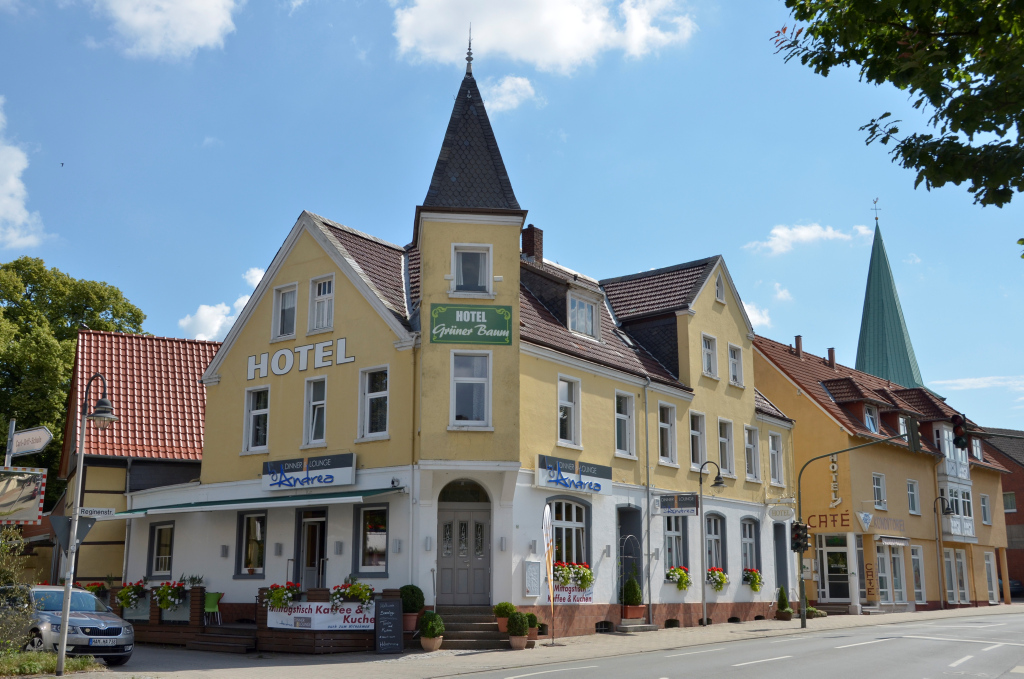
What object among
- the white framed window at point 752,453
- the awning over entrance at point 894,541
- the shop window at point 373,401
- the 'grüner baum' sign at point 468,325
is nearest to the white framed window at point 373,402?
the shop window at point 373,401

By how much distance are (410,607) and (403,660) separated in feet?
6.85

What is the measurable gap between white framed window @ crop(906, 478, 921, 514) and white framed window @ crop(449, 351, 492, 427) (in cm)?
2799

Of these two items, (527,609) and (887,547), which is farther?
(887,547)


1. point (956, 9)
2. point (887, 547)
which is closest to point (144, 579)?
point (956, 9)

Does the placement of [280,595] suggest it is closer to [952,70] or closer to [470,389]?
[470,389]

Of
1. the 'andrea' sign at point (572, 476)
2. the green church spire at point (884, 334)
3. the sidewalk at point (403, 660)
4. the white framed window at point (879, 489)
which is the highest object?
the green church spire at point (884, 334)

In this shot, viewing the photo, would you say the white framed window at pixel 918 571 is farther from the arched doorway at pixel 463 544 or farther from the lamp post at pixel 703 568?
the arched doorway at pixel 463 544

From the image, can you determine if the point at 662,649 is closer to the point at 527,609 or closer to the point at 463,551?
the point at 527,609

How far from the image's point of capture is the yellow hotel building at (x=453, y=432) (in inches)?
883

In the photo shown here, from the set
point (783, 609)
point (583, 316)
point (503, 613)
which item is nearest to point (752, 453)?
point (783, 609)

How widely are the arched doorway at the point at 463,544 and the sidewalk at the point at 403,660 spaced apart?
2.16 metres

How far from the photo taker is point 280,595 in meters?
21.1

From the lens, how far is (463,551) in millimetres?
22719

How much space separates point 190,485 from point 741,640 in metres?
15.5
